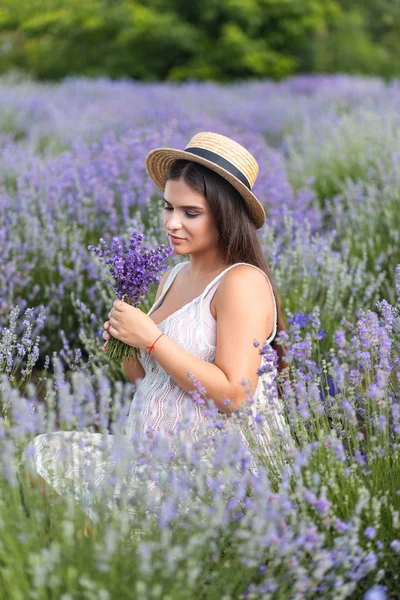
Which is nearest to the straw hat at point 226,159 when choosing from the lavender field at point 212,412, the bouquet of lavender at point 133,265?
the bouquet of lavender at point 133,265

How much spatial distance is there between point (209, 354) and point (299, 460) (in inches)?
31.7

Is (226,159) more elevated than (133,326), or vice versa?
(226,159)

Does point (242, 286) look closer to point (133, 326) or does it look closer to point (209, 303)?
point (209, 303)

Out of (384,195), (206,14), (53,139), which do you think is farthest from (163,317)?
(206,14)

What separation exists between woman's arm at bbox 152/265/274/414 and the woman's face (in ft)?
0.57

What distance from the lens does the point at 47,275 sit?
371 centimetres

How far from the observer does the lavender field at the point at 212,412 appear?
1368 millimetres

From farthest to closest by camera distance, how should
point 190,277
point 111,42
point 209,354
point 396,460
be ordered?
point 111,42 → point 190,277 → point 209,354 → point 396,460

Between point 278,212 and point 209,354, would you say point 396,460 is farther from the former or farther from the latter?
point 278,212

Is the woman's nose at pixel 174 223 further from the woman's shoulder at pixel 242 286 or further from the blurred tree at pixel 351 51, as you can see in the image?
the blurred tree at pixel 351 51

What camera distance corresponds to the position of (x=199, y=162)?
7.26ft

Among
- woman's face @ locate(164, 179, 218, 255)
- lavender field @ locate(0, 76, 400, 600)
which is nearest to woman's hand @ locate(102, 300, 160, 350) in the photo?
lavender field @ locate(0, 76, 400, 600)

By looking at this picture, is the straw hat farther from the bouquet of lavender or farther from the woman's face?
the bouquet of lavender

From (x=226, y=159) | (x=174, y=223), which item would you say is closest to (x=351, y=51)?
(x=226, y=159)
